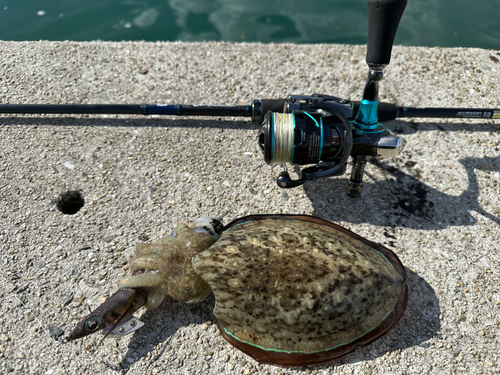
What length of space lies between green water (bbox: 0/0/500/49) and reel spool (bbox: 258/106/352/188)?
361cm

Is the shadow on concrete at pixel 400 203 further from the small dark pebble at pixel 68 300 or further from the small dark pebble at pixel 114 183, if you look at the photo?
the small dark pebble at pixel 68 300

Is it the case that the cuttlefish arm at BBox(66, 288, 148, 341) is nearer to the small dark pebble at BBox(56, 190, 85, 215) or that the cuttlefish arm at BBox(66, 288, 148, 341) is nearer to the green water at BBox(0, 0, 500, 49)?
the small dark pebble at BBox(56, 190, 85, 215)

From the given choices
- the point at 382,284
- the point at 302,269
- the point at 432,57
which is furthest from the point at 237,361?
the point at 432,57

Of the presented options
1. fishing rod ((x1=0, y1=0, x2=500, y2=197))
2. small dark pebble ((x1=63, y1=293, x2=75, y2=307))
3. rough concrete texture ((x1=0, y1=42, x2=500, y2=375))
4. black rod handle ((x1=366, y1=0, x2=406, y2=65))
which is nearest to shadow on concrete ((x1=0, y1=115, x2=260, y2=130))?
rough concrete texture ((x1=0, y1=42, x2=500, y2=375))

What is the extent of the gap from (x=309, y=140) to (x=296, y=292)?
38.5 inches

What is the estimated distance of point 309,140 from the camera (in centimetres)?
241

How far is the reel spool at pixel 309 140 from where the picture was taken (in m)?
2.39

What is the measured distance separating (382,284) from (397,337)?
420 mm

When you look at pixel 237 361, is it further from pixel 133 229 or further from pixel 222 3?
pixel 222 3

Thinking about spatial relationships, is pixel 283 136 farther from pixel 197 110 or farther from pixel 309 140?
pixel 197 110

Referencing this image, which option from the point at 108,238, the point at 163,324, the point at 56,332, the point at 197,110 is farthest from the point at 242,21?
the point at 56,332

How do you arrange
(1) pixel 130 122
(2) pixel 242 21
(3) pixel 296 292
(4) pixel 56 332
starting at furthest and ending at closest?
(2) pixel 242 21, (1) pixel 130 122, (4) pixel 56 332, (3) pixel 296 292

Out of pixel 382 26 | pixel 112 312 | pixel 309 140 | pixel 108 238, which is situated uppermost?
pixel 382 26

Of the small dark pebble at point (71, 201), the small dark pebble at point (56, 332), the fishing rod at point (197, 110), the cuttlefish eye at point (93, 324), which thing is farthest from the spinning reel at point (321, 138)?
the small dark pebble at point (56, 332)
